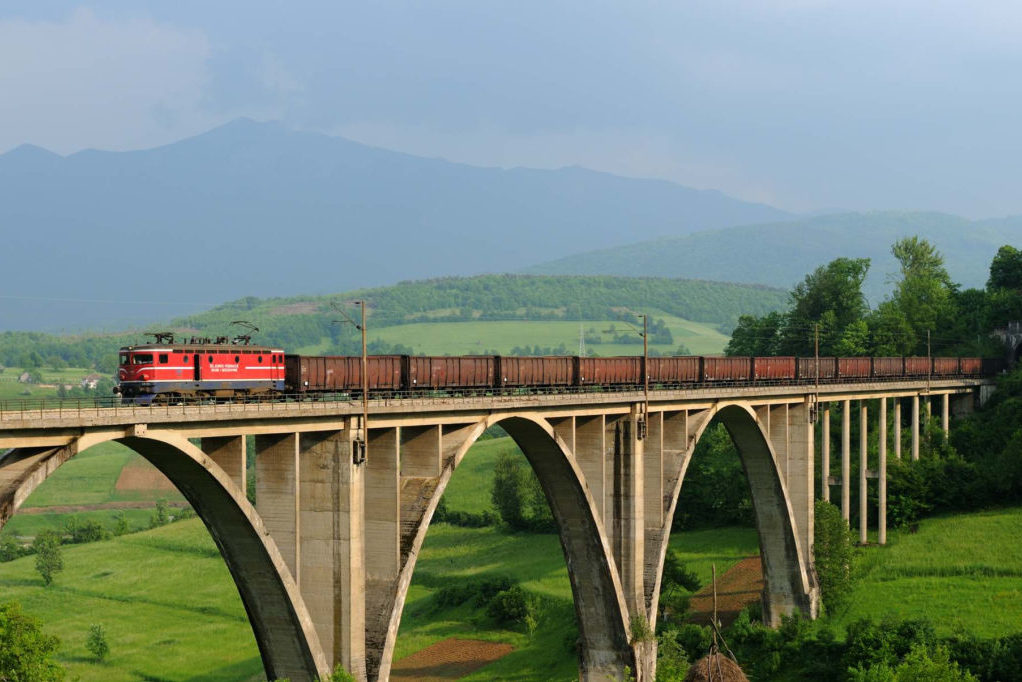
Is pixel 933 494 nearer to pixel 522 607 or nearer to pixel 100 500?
pixel 522 607

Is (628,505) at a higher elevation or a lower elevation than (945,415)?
lower

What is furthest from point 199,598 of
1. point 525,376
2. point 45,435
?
point 45,435

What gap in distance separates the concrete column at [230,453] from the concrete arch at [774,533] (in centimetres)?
3972

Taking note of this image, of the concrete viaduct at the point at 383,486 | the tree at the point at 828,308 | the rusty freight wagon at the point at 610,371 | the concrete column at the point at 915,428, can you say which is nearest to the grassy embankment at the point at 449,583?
the concrete column at the point at 915,428

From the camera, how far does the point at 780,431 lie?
244 ft

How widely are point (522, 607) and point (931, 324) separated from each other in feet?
186

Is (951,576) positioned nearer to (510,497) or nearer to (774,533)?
(774,533)

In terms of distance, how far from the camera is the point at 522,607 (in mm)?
79375

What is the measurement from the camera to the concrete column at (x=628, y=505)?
189 feet

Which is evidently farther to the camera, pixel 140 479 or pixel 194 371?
pixel 140 479

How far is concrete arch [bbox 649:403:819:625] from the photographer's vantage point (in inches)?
2835

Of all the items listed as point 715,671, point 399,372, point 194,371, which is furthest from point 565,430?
point 715,671

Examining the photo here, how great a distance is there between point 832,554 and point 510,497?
39.6m

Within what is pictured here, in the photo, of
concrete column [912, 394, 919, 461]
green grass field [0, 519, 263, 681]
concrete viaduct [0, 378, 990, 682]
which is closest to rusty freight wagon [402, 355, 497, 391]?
concrete viaduct [0, 378, 990, 682]
